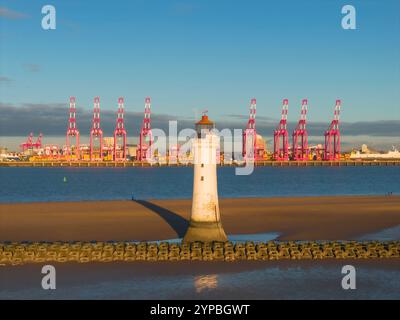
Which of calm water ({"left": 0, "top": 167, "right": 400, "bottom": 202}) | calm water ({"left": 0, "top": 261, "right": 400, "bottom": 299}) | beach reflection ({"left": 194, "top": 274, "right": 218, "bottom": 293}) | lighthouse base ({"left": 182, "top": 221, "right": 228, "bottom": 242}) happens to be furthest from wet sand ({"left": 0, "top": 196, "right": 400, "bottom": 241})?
calm water ({"left": 0, "top": 167, "right": 400, "bottom": 202})

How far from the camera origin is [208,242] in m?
21.6

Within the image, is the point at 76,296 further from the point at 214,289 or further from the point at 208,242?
the point at 208,242

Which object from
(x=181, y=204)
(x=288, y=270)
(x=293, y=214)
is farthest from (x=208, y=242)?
(x=181, y=204)

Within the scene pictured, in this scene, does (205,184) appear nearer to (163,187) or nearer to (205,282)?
(205,282)

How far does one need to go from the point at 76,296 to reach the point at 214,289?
12.9 feet

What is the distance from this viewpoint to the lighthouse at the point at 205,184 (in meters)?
20.7

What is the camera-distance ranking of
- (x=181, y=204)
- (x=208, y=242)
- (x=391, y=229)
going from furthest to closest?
(x=181, y=204), (x=391, y=229), (x=208, y=242)

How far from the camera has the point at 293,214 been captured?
116 feet

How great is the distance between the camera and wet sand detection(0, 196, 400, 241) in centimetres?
2692

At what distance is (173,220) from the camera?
3177cm

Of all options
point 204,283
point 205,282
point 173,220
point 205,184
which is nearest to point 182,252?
point 205,184

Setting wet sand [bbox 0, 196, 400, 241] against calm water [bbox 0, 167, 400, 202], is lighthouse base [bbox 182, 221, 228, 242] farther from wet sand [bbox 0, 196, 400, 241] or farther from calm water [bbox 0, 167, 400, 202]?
calm water [bbox 0, 167, 400, 202]

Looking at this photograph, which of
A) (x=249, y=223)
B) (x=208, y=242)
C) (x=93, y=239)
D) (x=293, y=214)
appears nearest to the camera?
(x=208, y=242)
